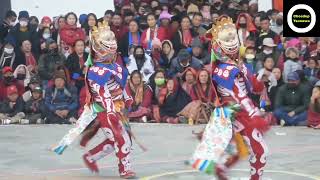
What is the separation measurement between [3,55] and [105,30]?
20.6 ft

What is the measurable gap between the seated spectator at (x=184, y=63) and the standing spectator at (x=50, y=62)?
7.00 ft

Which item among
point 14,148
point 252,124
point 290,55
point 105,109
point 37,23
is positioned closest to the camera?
point 252,124

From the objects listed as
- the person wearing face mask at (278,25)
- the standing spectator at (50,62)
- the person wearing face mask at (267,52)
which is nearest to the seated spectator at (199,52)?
the person wearing face mask at (267,52)

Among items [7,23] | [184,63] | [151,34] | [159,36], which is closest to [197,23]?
[159,36]

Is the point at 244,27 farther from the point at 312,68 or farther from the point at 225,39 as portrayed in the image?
the point at 225,39

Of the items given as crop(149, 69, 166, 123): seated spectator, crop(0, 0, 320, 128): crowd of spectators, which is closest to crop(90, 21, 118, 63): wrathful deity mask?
crop(0, 0, 320, 128): crowd of spectators

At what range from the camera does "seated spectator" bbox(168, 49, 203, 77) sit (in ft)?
41.3

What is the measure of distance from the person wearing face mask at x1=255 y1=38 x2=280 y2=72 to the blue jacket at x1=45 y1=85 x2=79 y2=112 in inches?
124

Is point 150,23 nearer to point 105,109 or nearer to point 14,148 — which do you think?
point 14,148

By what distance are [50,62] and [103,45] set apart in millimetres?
5693

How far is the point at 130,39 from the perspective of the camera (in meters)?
13.6

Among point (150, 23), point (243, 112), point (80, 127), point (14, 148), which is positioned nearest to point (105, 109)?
point (80, 127)

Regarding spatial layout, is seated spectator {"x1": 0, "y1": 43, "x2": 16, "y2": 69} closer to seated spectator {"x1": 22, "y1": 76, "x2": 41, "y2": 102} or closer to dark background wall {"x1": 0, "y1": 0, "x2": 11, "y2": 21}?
seated spectator {"x1": 22, "y1": 76, "x2": 41, "y2": 102}

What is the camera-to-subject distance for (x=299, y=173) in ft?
26.7
